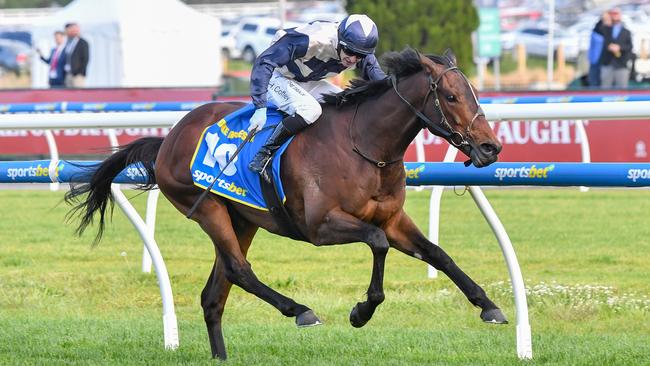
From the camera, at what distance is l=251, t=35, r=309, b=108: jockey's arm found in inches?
228

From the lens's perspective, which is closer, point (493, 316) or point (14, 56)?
point (493, 316)

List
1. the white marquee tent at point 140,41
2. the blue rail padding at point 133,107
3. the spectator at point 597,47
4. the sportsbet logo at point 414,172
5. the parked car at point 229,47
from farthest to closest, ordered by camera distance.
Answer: the parked car at point 229,47 → the white marquee tent at point 140,41 → the spectator at point 597,47 → the blue rail padding at point 133,107 → the sportsbet logo at point 414,172

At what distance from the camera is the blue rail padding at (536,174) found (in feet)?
17.1

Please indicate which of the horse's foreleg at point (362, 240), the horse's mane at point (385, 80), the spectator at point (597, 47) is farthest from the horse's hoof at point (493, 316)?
the spectator at point (597, 47)

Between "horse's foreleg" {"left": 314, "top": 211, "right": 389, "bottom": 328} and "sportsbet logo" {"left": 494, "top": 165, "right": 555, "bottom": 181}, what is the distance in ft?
2.06

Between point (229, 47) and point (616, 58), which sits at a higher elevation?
point (616, 58)

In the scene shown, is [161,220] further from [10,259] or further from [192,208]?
[192,208]

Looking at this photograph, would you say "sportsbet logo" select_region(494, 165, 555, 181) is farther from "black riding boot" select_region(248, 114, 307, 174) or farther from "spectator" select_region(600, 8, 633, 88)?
"spectator" select_region(600, 8, 633, 88)

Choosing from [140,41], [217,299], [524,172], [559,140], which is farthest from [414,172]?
[140,41]

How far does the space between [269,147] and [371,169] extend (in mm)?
518

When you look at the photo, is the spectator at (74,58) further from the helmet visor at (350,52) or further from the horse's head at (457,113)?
the horse's head at (457,113)

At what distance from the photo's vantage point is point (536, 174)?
542 cm

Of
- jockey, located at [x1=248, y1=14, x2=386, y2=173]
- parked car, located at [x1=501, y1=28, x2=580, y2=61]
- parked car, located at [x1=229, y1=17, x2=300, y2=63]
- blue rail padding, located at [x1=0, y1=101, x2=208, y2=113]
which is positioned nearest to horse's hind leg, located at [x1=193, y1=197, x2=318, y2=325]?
jockey, located at [x1=248, y1=14, x2=386, y2=173]

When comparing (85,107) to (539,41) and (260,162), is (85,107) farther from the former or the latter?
(539,41)
